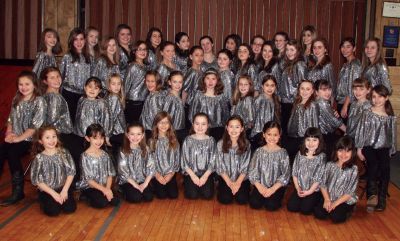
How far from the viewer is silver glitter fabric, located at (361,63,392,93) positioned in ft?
18.5

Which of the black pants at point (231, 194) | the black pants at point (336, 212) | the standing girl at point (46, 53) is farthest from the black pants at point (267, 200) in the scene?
the standing girl at point (46, 53)

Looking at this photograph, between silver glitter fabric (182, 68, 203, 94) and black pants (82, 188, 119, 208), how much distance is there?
1754 millimetres

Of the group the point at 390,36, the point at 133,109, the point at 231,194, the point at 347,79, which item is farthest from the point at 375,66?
the point at 133,109

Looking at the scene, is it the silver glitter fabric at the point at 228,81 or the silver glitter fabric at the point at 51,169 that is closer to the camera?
the silver glitter fabric at the point at 51,169

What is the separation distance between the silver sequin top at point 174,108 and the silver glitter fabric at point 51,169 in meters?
1.38

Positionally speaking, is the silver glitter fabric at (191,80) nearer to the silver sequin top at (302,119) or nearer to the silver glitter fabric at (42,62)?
the silver sequin top at (302,119)

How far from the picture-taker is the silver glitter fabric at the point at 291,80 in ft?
19.4

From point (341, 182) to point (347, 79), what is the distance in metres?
1.67

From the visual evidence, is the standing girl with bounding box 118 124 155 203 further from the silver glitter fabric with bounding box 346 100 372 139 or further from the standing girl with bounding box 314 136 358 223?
the silver glitter fabric with bounding box 346 100 372 139

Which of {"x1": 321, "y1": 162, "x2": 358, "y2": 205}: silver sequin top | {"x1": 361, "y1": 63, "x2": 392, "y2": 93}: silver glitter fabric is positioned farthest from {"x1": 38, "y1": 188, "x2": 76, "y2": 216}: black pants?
{"x1": 361, "y1": 63, "x2": 392, "y2": 93}: silver glitter fabric

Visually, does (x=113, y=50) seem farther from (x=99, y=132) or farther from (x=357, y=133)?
(x=357, y=133)

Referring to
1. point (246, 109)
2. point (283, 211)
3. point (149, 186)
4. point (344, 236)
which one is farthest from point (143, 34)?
point (344, 236)

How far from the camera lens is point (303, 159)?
4.93m

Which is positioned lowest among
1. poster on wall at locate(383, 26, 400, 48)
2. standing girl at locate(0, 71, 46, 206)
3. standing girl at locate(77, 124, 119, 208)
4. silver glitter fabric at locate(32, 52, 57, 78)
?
standing girl at locate(77, 124, 119, 208)
